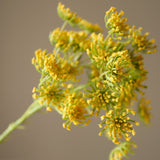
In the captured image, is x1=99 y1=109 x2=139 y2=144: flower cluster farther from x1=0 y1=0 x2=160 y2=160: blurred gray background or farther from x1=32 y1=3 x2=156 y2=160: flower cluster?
x1=0 y1=0 x2=160 y2=160: blurred gray background

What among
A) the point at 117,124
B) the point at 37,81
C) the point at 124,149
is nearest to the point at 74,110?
the point at 117,124

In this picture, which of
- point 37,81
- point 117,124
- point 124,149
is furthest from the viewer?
point 37,81

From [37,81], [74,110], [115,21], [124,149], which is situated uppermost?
[37,81]

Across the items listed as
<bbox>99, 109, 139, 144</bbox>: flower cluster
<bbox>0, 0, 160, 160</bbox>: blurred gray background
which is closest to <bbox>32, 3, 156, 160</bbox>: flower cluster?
<bbox>99, 109, 139, 144</bbox>: flower cluster

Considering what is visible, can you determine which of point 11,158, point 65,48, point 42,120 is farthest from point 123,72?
point 11,158

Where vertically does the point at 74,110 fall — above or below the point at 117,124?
above

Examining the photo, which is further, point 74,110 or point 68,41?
point 68,41

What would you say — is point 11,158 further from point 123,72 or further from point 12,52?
point 123,72

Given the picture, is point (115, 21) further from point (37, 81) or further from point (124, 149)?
point (37, 81)
